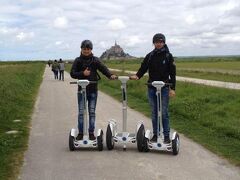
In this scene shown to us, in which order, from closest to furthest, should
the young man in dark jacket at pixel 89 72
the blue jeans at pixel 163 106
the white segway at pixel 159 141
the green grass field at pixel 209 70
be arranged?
the white segway at pixel 159 141, the blue jeans at pixel 163 106, the young man in dark jacket at pixel 89 72, the green grass field at pixel 209 70

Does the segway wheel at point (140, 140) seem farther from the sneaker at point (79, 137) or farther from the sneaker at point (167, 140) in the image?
the sneaker at point (79, 137)

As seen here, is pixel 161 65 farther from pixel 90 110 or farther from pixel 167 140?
pixel 90 110

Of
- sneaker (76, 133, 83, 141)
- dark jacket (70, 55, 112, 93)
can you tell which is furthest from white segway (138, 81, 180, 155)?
sneaker (76, 133, 83, 141)

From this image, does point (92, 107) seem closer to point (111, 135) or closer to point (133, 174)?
point (111, 135)

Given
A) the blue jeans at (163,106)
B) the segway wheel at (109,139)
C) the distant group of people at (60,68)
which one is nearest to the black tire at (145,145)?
the blue jeans at (163,106)

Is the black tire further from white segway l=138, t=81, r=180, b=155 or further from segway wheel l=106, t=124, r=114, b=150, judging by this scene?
segway wheel l=106, t=124, r=114, b=150

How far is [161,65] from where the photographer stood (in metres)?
8.27

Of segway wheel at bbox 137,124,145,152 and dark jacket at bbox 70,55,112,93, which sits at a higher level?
dark jacket at bbox 70,55,112,93

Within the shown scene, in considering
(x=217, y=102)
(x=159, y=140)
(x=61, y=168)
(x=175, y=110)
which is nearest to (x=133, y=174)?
(x=61, y=168)

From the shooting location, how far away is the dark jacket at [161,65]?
8250 mm

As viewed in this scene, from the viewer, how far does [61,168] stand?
23.3 feet

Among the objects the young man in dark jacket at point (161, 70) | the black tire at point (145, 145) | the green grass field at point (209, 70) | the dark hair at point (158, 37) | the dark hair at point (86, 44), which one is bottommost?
the green grass field at point (209, 70)

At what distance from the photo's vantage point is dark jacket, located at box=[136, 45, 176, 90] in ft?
27.1

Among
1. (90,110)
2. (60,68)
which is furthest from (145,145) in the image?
(60,68)
